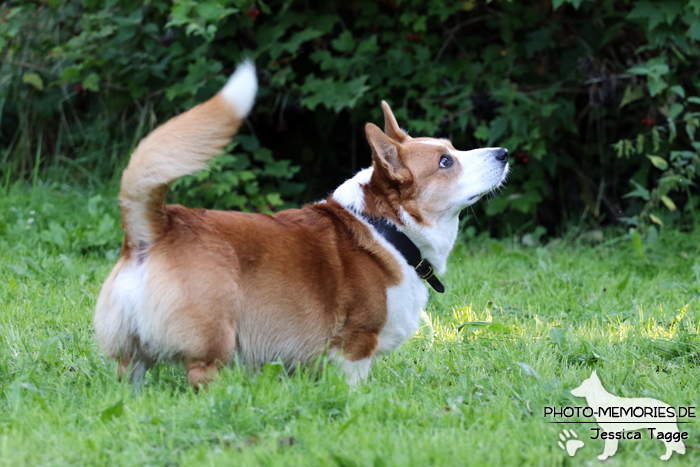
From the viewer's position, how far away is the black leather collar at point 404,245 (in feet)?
10.6

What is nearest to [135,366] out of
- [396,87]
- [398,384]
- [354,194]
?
[398,384]

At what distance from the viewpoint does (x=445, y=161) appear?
3400 mm

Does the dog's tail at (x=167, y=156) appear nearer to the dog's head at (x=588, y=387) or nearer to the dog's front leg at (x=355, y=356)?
the dog's front leg at (x=355, y=356)

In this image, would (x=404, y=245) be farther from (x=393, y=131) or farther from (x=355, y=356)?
(x=393, y=131)

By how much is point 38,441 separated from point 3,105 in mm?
5421

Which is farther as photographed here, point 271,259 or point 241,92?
point 271,259

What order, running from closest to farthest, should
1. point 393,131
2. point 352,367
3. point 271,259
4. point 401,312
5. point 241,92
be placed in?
point 241,92 < point 271,259 < point 352,367 < point 401,312 < point 393,131

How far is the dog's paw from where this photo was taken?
7.68 feet

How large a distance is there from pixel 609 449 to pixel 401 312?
106 cm

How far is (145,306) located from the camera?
2615 millimetres

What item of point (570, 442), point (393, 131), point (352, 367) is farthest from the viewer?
point (393, 131)

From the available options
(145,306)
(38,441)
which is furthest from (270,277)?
(38,441)

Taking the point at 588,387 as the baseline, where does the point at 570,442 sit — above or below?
above

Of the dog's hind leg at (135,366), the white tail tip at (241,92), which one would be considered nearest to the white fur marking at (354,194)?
the white tail tip at (241,92)
